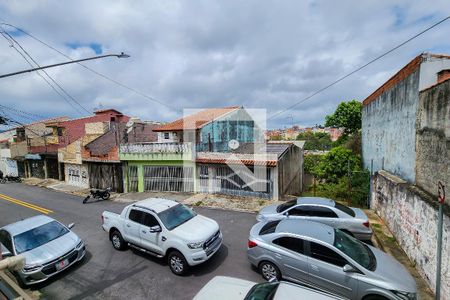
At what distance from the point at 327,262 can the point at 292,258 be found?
2.71 feet

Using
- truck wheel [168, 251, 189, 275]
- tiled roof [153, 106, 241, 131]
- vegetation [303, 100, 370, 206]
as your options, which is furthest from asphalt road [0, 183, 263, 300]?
tiled roof [153, 106, 241, 131]

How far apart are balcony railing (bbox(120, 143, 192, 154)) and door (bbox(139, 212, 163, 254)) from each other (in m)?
8.61

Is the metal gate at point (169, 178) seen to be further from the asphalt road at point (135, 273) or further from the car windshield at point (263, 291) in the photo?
the car windshield at point (263, 291)

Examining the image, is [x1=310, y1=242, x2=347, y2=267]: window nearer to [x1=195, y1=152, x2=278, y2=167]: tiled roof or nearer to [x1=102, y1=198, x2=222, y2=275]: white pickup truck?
[x1=102, y1=198, x2=222, y2=275]: white pickup truck

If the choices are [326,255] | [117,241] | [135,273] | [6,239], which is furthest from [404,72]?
[6,239]

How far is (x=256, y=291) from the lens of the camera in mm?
4359

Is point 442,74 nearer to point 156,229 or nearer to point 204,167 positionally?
point 156,229

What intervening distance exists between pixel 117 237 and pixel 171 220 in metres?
2.64

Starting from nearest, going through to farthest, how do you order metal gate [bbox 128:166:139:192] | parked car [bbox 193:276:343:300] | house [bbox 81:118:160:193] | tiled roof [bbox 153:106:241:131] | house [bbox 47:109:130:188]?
parked car [bbox 193:276:343:300] < metal gate [bbox 128:166:139:192] < house [bbox 81:118:160:193] < tiled roof [bbox 153:106:241:131] < house [bbox 47:109:130:188]

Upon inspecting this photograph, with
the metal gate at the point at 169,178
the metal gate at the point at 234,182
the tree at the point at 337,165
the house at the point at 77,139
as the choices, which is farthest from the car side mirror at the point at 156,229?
the house at the point at 77,139

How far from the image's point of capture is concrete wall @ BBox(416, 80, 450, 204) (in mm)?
6254

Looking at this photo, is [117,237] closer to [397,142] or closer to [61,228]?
[61,228]

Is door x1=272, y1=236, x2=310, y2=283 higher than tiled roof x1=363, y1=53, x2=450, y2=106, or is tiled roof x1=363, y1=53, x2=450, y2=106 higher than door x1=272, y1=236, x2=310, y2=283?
tiled roof x1=363, y1=53, x2=450, y2=106

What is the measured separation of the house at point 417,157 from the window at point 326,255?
7.92 ft
